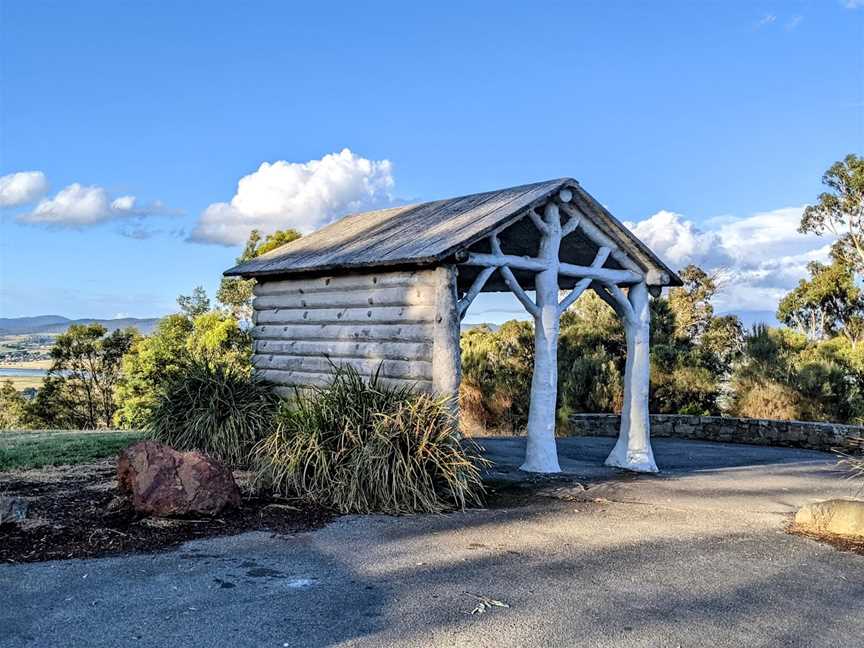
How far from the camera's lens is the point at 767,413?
17.2 meters

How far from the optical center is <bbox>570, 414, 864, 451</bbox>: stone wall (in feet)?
49.3

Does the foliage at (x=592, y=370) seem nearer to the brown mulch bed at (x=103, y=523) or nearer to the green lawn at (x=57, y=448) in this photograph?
the green lawn at (x=57, y=448)

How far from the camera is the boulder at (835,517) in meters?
7.27

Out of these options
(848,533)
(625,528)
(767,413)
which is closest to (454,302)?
(625,528)

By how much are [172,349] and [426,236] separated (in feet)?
54.0

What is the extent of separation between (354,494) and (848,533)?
4846 mm

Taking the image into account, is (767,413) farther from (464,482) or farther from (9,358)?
(9,358)

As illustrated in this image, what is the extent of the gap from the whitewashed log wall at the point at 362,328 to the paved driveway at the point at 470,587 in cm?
217

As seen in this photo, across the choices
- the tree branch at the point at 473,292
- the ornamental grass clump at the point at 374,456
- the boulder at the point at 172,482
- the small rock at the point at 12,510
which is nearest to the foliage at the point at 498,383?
the tree branch at the point at 473,292

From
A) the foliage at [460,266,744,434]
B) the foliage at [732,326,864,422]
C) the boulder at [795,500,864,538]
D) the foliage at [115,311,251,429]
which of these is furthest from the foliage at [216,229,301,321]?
the boulder at [795,500,864,538]

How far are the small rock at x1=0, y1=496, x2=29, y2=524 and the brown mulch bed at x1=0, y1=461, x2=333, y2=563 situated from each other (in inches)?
2.7

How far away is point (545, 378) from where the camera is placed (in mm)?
10117

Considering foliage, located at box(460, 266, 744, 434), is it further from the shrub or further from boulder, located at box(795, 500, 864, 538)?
boulder, located at box(795, 500, 864, 538)

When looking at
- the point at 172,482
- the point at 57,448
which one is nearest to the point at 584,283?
the point at 172,482
